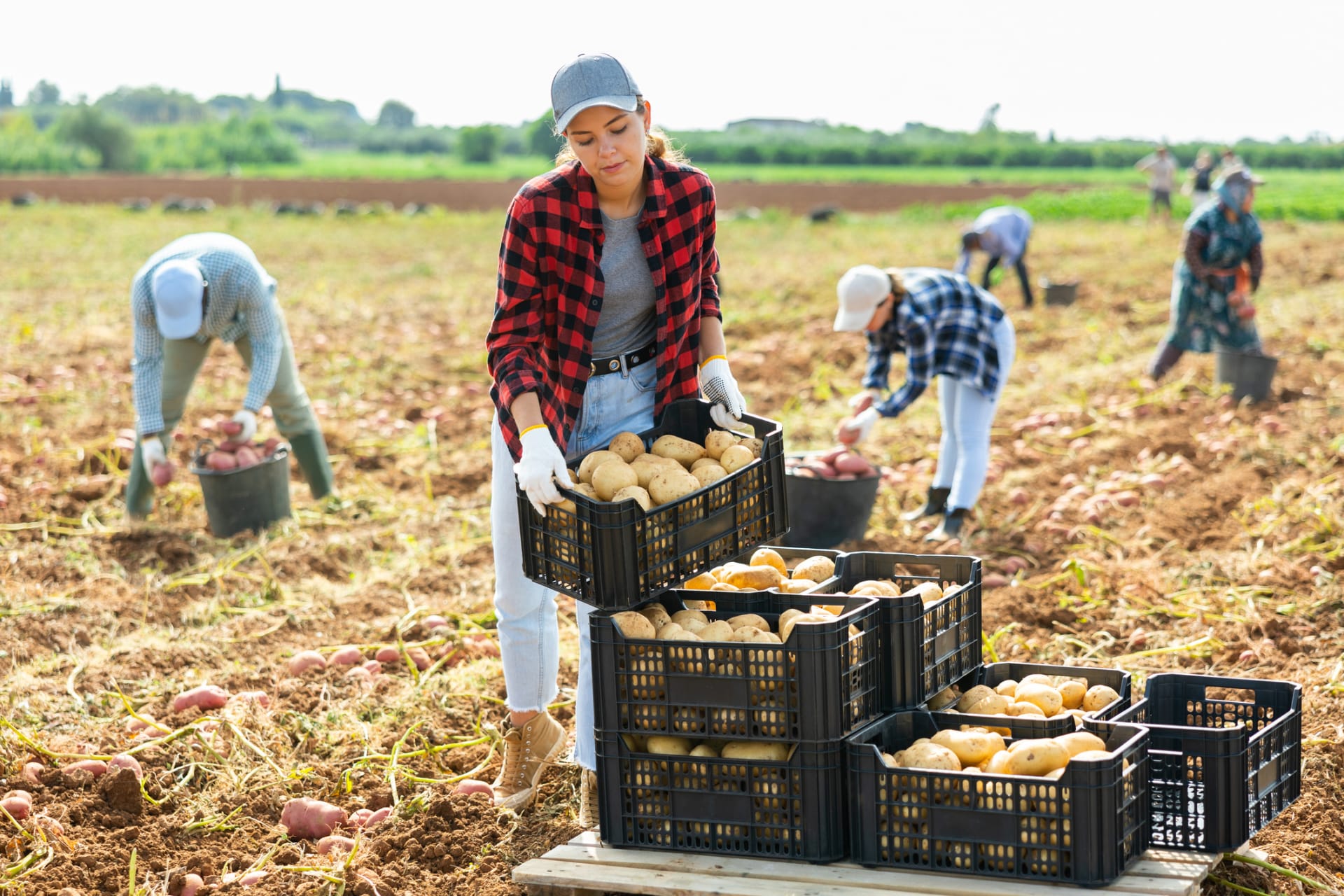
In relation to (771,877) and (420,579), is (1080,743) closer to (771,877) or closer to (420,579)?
(771,877)

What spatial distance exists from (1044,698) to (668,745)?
2.89 feet

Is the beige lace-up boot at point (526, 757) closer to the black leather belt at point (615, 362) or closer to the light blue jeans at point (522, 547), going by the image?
the light blue jeans at point (522, 547)

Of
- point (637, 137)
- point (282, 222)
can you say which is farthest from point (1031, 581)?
point (282, 222)

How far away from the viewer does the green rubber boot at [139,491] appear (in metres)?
6.27

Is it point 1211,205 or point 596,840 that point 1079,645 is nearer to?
point 596,840

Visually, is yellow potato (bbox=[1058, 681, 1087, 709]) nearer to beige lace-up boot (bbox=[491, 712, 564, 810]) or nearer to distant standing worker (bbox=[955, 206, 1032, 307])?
beige lace-up boot (bbox=[491, 712, 564, 810])

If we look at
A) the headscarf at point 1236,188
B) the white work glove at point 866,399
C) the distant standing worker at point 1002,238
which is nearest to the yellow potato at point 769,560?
the white work glove at point 866,399

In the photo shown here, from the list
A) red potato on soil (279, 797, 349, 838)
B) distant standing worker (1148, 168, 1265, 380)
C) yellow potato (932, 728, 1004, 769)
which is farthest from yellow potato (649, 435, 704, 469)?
distant standing worker (1148, 168, 1265, 380)

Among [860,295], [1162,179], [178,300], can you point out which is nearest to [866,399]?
[860,295]

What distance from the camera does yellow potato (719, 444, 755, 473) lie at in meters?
2.96

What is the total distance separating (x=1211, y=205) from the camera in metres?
8.46

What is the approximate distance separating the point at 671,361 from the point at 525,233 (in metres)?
0.50

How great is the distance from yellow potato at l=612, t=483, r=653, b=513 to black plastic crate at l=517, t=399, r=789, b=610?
5 centimetres

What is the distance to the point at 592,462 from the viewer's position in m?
2.98
